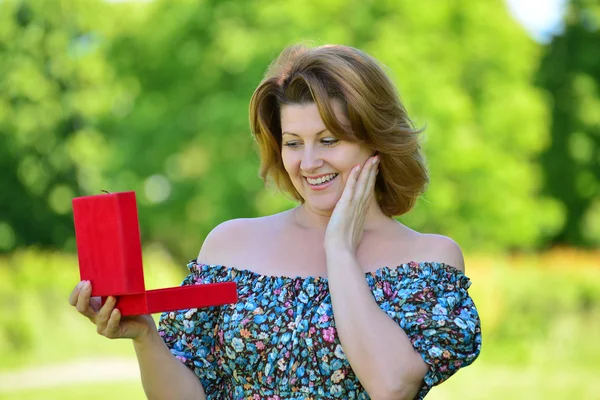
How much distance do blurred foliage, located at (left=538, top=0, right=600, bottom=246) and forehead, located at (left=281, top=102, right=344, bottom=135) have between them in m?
23.2

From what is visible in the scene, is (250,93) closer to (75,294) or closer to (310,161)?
(310,161)

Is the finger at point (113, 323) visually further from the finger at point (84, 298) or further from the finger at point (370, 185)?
the finger at point (370, 185)

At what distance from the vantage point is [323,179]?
2969 mm

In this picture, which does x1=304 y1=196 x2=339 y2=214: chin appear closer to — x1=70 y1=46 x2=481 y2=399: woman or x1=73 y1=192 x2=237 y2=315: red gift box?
x1=70 y1=46 x2=481 y2=399: woman

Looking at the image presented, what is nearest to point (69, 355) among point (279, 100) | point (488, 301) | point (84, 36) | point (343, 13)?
point (488, 301)

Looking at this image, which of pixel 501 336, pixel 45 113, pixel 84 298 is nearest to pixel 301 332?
pixel 84 298

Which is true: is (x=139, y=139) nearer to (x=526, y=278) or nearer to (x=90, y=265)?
(x=526, y=278)

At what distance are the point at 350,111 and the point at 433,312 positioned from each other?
2.13ft

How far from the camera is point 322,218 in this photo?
3.15m

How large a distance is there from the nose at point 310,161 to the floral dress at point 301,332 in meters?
0.34

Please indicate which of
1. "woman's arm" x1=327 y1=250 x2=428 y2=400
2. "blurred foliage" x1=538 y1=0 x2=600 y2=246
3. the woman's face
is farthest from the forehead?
"blurred foliage" x1=538 y1=0 x2=600 y2=246

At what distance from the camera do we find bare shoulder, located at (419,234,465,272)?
2975mm

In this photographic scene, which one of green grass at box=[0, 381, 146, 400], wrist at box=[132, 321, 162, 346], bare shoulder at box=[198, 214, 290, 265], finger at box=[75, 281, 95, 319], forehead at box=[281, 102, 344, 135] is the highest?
forehead at box=[281, 102, 344, 135]

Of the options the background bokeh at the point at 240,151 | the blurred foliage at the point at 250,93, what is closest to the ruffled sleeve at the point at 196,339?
the background bokeh at the point at 240,151
